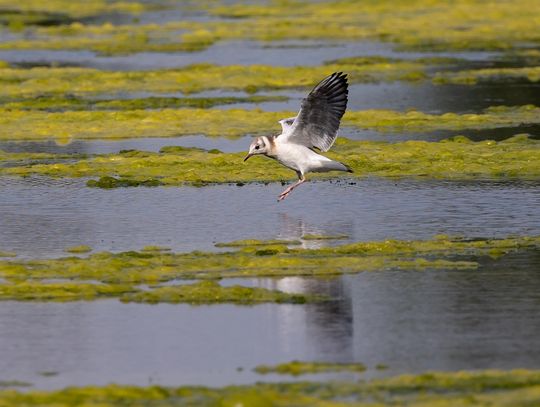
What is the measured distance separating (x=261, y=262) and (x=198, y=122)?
45.0 ft

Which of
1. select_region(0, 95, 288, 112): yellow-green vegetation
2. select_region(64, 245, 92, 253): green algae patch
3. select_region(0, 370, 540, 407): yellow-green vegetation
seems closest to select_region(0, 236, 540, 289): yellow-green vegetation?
select_region(64, 245, 92, 253): green algae patch

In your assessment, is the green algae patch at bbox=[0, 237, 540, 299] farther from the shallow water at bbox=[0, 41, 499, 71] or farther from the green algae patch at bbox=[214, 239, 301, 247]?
the shallow water at bbox=[0, 41, 499, 71]

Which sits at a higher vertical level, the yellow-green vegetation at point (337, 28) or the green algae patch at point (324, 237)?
the yellow-green vegetation at point (337, 28)

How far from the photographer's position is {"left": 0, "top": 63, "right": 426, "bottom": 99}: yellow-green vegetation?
119 feet

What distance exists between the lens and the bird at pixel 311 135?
66.1 ft

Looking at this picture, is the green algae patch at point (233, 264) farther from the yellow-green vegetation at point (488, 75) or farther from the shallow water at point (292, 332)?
the yellow-green vegetation at point (488, 75)

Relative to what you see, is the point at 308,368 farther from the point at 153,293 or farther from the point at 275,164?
the point at 275,164

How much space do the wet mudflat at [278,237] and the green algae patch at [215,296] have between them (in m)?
0.20

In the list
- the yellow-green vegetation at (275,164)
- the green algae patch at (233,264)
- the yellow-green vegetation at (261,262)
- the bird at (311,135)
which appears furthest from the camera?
the yellow-green vegetation at (275,164)

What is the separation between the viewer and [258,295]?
50.5 ft

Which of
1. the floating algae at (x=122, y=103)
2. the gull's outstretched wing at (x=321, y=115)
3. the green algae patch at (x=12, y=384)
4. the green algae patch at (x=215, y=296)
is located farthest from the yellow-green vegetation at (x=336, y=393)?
the floating algae at (x=122, y=103)

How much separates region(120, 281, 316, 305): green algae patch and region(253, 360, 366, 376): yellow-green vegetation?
2.28 metres

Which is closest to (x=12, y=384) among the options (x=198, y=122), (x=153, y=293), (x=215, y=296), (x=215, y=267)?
(x=153, y=293)

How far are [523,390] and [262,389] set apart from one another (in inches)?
86.2
